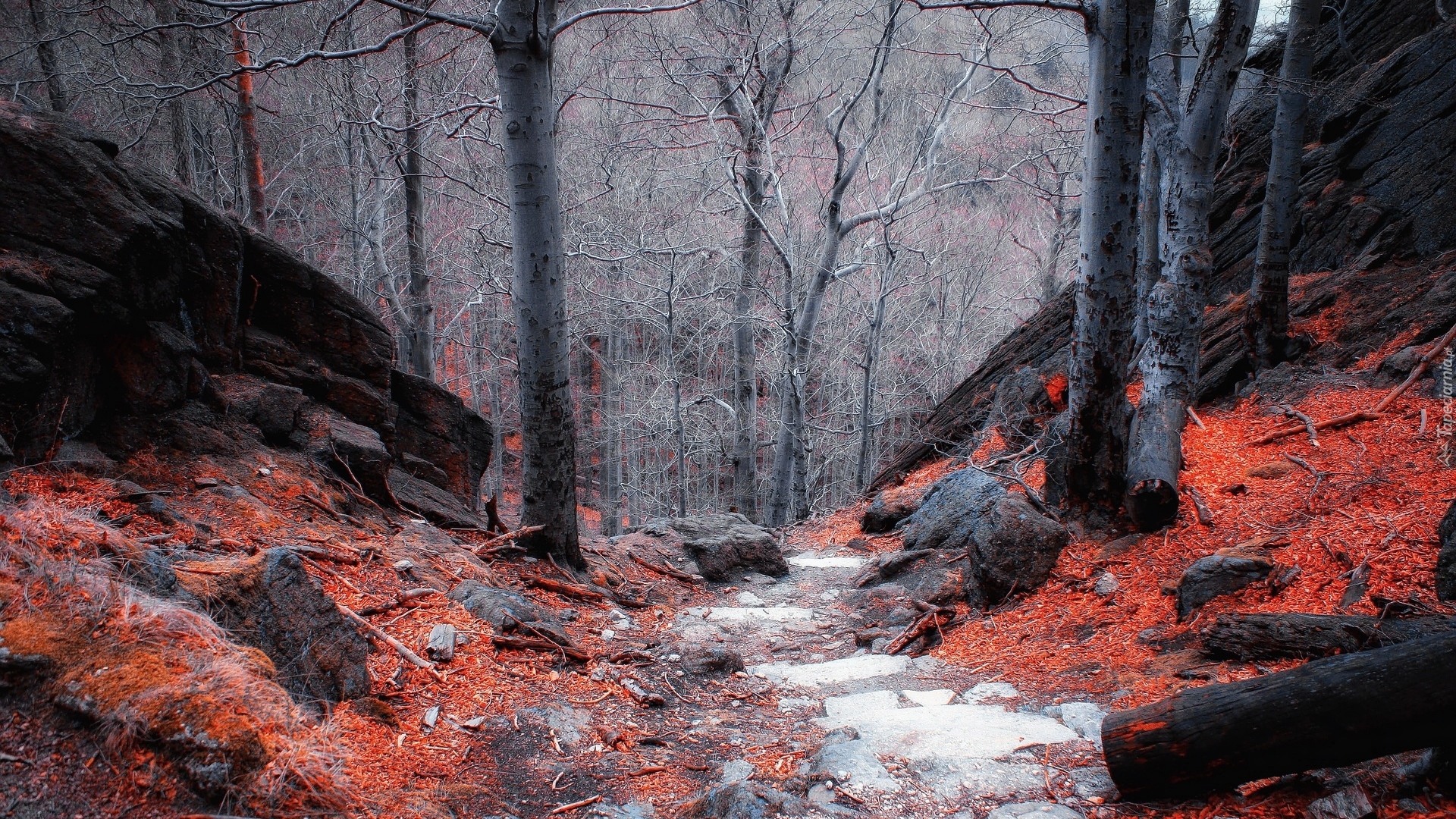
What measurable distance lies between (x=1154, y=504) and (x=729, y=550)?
444 cm

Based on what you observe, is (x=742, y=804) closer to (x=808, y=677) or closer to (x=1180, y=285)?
(x=808, y=677)

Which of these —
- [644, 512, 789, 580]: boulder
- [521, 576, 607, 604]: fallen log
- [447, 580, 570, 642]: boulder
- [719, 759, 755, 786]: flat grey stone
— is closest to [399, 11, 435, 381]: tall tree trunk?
[644, 512, 789, 580]: boulder

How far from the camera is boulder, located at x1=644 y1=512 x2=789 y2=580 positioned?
27.2 ft

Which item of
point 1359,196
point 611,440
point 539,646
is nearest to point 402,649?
point 539,646

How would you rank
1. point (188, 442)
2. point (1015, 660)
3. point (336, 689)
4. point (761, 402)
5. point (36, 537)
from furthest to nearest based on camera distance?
1. point (761, 402)
2. point (188, 442)
3. point (1015, 660)
4. point (336, 689)
5. point (36, 537)

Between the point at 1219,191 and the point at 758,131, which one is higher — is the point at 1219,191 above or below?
below

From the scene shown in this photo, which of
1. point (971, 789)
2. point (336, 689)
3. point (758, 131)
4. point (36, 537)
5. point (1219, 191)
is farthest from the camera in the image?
point (758, 131)

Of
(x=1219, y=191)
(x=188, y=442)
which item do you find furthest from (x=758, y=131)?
(x=188, y=442)

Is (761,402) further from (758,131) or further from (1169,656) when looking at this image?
(1169,656)

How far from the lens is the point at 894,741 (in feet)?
11.4

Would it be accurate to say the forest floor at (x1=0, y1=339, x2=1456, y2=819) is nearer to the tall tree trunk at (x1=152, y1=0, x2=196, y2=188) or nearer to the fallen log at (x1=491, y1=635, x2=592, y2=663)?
the fallen log at (x1=491, y1=635, x2=592, y2=663)

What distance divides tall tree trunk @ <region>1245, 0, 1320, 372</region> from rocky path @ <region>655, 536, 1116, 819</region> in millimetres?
5124

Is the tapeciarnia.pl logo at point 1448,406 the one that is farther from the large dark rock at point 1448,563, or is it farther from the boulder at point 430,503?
the boulder at point 430,503

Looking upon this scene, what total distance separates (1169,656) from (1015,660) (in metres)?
0.88
